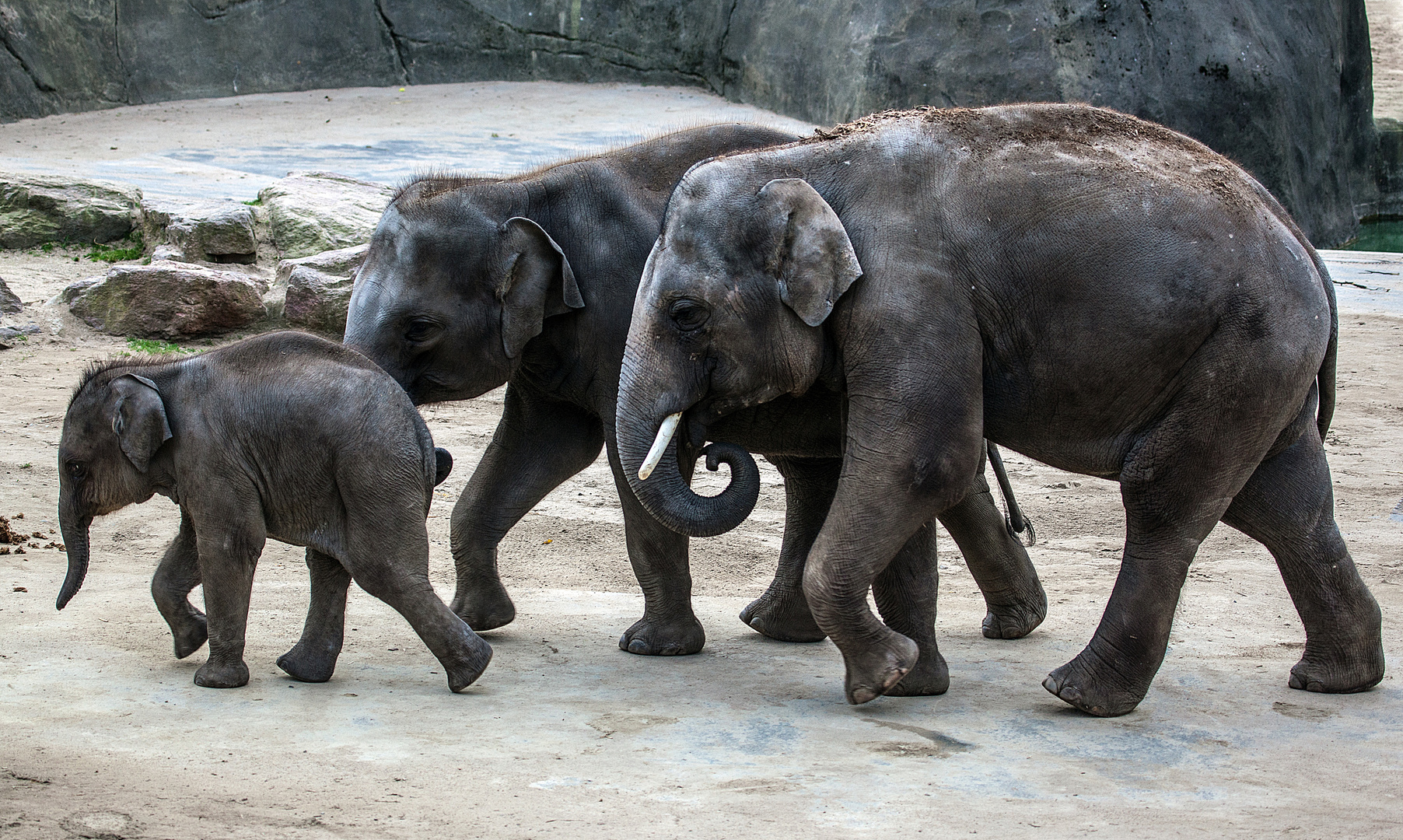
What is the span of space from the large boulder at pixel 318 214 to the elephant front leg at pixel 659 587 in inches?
217

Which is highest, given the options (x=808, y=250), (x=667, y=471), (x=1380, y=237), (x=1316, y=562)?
(x=808, y=250)

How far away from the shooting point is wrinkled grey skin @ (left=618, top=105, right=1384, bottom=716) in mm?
4105

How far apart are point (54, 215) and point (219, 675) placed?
7203 mm

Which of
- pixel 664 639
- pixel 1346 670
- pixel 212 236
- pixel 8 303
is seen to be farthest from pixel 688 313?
pixel 212 236

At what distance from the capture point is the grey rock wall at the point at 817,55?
1641cm

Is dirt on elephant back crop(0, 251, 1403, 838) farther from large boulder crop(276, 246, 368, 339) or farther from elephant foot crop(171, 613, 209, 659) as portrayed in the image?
large boulder crop(276, 246, 368, 339)

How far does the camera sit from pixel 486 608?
538 centimetres

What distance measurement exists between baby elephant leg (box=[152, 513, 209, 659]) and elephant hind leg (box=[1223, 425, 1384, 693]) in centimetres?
327

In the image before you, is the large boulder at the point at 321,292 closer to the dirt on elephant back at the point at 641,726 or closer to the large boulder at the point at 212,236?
the large boulder at the point at 212,236

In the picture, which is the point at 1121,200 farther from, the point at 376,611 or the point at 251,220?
the point at 251,220

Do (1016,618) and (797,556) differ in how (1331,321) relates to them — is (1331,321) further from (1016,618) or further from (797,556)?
(797,556)

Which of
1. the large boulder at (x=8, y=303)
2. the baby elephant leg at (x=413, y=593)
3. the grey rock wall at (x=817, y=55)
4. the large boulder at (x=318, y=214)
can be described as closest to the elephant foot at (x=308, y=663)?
the baby elephant leg at (x=413, y=593)

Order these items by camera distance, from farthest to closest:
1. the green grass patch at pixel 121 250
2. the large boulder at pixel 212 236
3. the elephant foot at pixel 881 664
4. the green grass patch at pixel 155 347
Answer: the green grass patch at pixel 121 250
the large boulder at pixel 212 236
the green grass patch at pixel 155 347
the elephant foot at pixel 881 664

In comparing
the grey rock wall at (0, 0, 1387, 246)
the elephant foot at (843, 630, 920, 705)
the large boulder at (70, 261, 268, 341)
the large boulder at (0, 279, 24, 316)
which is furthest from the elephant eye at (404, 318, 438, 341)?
the grey rock wall at (0, 0, 1387, 246)
